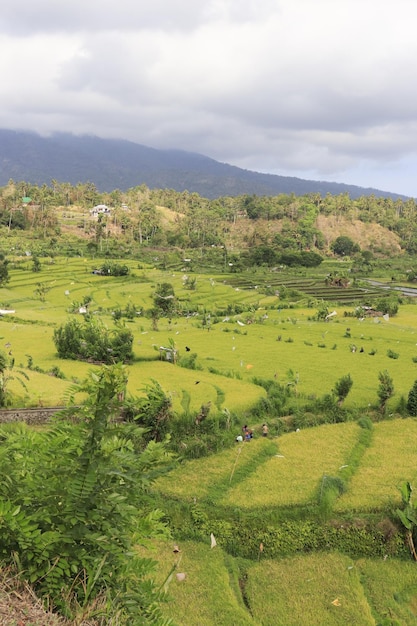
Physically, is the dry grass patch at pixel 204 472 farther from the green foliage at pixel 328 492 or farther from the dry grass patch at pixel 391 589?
the dry grass patch at pixel 391 589

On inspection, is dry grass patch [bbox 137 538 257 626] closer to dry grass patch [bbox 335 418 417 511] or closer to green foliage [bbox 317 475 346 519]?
green foliage [bbox 317 475 346 519]

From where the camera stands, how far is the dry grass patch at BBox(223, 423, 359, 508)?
1947cm

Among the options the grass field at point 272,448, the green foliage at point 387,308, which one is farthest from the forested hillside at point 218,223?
the grass field at point 272,448

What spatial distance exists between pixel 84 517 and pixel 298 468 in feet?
56.8

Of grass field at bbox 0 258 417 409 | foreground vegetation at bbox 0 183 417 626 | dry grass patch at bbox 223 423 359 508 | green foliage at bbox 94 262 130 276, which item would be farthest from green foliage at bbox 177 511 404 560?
green foliage at bbox 94 262 130 276

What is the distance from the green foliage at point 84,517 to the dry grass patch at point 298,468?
44.7ft

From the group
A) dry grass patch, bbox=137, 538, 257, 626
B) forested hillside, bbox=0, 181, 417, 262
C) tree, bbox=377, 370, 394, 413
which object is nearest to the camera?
dry grass patch, bbox=137, 538, 257, 626

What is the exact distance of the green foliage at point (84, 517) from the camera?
230 inches

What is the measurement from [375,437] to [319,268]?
91405 mm

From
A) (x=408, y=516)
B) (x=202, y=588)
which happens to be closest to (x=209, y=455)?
(x=202, y=588)

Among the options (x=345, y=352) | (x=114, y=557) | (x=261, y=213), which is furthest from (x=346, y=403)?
(x=261, y=213)

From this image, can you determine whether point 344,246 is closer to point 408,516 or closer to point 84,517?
point 408,516

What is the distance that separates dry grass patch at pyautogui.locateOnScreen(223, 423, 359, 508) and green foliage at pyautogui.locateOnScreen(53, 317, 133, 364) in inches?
562

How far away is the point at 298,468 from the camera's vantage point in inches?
862
